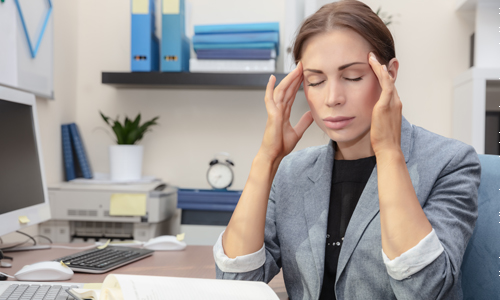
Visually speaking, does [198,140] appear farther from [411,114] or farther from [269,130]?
[269,130]

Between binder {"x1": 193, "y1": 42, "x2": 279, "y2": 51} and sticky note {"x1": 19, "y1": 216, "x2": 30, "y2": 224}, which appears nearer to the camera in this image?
sticky note {"x1": 19, "y1": 216, "x2": 30, "y2": 224}

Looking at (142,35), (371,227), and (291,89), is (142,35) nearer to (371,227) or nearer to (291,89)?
(291,89)

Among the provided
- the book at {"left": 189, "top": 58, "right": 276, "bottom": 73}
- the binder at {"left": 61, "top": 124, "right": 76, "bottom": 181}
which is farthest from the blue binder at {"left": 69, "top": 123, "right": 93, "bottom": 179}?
the book at {"left": 189, "top": 58, "right": 276, "bottom": 73}

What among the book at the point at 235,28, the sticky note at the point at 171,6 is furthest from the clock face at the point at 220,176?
the sticky note at the point at 171,6

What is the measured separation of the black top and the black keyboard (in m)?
0.53

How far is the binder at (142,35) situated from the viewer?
1.81 metres

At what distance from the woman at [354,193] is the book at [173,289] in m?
0.19

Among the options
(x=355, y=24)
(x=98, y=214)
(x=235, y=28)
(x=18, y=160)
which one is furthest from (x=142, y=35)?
(x=355, y=24)

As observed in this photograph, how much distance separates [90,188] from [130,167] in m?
0.23

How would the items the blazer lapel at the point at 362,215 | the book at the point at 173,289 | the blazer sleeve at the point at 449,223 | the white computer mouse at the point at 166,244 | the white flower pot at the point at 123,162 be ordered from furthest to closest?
the white flower pot at the point at 123,162 → the white computer mouse at the point at 166,244 → the blazer lapel at the point at 362,215 → the blazer sleeve at the point at 449,223 → the book at the point at 173,289

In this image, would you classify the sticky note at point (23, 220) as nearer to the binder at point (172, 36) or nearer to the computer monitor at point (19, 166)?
the computer monitor at point (19, 166)

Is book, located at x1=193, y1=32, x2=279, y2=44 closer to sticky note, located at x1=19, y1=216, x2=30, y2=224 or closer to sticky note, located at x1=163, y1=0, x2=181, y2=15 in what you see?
sticky note, located at x1=163, y1=0, x2=181, y2=15

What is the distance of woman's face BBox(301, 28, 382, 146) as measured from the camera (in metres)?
0.86

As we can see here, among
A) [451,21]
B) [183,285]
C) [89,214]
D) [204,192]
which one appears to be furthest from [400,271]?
[451,21]
